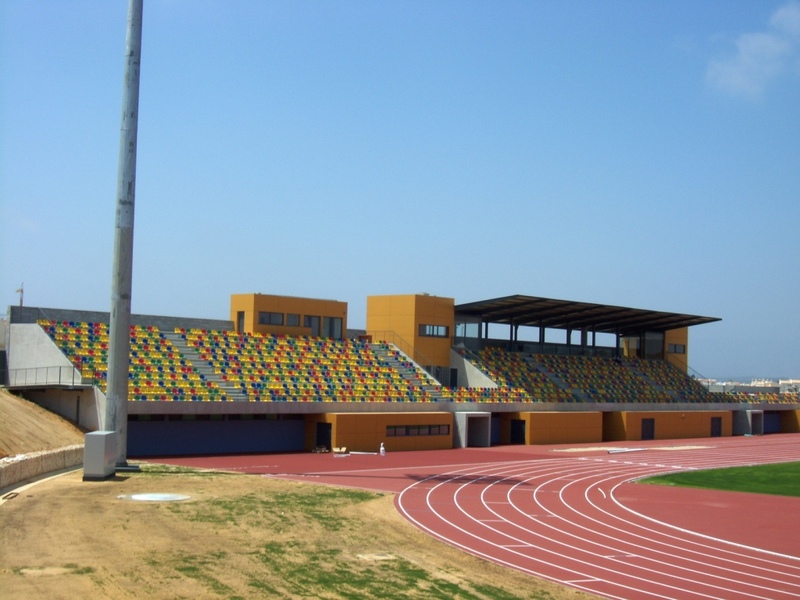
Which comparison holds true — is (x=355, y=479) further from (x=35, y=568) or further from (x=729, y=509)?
(x=35, y=568)

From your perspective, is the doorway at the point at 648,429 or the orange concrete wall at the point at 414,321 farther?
the doorway at the point at 648,429

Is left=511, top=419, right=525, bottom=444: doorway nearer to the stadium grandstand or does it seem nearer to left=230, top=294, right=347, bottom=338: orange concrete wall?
the stadium grandstand

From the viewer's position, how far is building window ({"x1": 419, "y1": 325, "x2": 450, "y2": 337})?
188 feet

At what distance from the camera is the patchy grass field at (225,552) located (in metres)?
15.1

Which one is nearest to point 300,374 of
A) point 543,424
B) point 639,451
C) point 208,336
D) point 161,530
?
point 208,336

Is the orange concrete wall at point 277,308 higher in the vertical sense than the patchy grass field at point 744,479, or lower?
higher

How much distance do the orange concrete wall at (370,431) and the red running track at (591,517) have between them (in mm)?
1384

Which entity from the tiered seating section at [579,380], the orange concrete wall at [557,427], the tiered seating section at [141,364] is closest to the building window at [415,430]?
the tiered seating section at [579,380]

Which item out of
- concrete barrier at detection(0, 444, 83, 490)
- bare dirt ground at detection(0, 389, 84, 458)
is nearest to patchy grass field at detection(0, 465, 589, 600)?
concrete barrier at detection(0, 444, 83, 490)

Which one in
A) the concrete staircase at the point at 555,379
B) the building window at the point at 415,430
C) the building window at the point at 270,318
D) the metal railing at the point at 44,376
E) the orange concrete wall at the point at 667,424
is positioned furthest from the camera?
the concrete staircase at the point at 555,379

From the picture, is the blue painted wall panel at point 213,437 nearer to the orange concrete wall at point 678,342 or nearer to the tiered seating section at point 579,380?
the tiered seating section at point 579,380

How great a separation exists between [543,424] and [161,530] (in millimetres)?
37208

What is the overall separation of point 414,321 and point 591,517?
3142 cm

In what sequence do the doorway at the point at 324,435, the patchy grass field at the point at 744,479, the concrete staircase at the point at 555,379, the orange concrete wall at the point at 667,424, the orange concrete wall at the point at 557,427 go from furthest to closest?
the concrete staircase at the point at 555,379
the orange concrete wall at the point at 667,424
the orange concrete wall at the point at 557,427
the doorway at the point at 324,435
the patchy grass field at the point at 744,479
